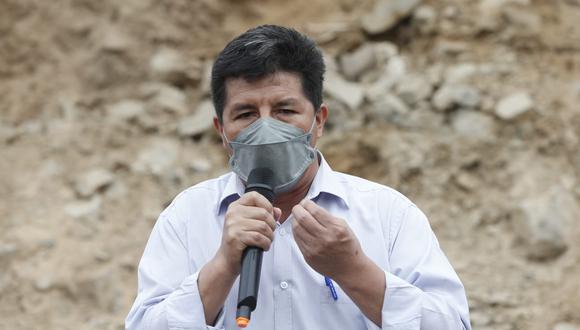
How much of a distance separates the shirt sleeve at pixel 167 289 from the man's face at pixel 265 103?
400 mm

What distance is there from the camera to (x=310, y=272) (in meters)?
2.66

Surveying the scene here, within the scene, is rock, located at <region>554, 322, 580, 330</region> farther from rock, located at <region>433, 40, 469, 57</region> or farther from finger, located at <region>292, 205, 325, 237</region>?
finger, located at <region>292, 205, 325, 237</region>

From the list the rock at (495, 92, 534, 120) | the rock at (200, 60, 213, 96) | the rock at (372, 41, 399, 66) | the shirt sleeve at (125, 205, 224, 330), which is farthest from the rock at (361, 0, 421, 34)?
the shirt sleeve at (125, 205, 224, 330)

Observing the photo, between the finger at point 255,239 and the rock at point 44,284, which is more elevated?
the finger at point 255,239

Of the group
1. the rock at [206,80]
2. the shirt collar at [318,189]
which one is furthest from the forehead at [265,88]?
the rock at [206,80]

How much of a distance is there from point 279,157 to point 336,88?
4201mm

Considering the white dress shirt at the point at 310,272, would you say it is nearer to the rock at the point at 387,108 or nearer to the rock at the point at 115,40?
the rock at the point at 387,108

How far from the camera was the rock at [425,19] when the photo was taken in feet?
23.1

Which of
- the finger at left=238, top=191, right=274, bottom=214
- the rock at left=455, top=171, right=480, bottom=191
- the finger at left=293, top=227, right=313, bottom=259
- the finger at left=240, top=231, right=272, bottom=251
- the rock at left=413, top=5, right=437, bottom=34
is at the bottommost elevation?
the rock at left=455, top=171, right=480, bottom=191

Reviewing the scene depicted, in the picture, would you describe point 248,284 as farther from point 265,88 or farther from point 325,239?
point 265,88

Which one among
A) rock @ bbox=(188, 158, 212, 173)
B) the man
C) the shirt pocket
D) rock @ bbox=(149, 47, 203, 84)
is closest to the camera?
the man

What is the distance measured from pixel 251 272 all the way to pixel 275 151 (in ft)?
1.67

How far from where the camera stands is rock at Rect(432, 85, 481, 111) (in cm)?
648

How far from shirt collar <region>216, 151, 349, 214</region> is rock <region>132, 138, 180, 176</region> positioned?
381 centimetres
